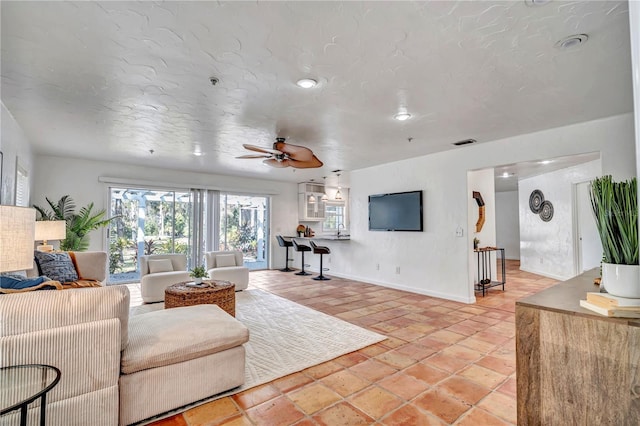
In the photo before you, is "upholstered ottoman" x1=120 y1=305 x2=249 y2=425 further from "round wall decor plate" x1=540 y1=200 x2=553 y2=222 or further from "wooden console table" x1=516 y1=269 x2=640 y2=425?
"round wall decor plate" x1=540 y1=200 x2=553 y2=222

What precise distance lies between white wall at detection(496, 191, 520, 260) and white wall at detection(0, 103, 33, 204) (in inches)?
467

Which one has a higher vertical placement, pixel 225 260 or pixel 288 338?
pixel 225 260

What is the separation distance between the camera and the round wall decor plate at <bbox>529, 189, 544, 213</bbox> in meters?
7.19

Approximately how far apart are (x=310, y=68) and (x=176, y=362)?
2317 mm

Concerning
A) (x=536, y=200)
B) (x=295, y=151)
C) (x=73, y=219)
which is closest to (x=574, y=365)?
(x=295, y=151)

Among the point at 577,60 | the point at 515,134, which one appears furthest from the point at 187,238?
the point at 577,60

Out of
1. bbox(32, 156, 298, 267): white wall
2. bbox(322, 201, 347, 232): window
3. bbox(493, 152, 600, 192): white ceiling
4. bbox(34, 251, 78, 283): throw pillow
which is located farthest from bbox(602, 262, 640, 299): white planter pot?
bbox(322, 201, 347, 232): window

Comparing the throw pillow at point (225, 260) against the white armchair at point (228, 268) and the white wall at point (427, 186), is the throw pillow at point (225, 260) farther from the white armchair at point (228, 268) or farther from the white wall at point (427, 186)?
the white wall at point (427, 186)

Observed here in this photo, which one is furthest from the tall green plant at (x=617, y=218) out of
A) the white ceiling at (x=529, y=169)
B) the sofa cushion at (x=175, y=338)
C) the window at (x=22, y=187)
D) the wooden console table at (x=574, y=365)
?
the window at (x=22, y=187)

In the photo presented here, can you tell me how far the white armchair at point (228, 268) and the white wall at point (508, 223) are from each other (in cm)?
888

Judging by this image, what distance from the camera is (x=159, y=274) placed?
4773mm

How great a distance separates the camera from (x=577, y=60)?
7.48ft

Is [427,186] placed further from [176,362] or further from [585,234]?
[176,362]

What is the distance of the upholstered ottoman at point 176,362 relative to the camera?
1.82 m
